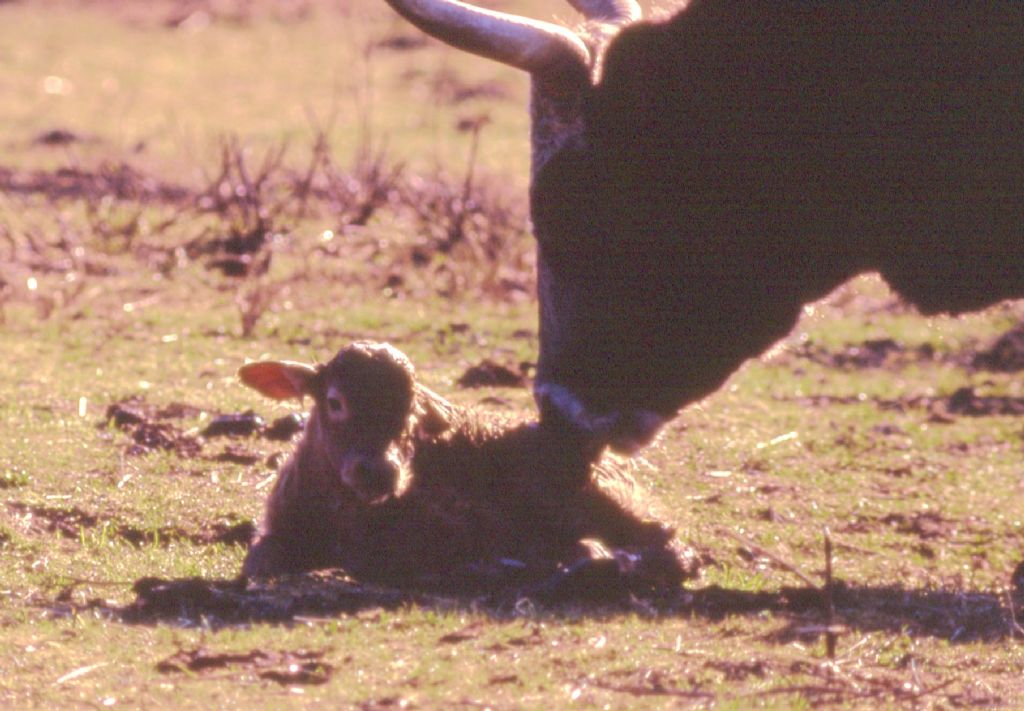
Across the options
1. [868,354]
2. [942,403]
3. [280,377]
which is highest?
[868,354]

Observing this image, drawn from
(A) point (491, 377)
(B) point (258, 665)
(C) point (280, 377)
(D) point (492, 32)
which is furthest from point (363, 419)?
(A) point (491, 377)

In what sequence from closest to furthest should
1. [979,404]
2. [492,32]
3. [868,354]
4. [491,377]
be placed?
[492,32] → [491,377] → [979,404] → [868,354]

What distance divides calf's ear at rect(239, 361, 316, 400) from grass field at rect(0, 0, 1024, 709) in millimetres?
526

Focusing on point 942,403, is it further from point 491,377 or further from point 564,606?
point 564,606

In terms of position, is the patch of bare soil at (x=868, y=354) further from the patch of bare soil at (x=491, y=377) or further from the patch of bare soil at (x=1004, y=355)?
the patch of bare soil at (x=491, y=377)

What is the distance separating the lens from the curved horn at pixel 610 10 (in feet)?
24.2

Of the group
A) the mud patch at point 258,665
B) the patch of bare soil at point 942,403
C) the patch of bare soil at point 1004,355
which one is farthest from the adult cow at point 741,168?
the patch of bare soil at point 1004,355

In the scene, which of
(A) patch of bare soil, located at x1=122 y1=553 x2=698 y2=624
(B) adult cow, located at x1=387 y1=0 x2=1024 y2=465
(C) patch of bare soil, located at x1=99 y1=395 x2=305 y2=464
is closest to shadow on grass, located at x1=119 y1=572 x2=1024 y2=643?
(A) patch of bare soil, located at x1=122 y1=553 x2=698 y2=624

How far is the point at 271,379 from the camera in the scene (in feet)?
21.6

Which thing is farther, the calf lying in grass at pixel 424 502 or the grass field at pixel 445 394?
the calf lying in grass at pixel 424 502

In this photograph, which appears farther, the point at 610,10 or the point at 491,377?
the point at 491,377

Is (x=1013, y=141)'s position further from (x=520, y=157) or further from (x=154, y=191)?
(x=520, y=157)

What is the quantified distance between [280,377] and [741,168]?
170cm

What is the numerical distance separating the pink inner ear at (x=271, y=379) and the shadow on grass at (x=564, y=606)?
76 centimetres
